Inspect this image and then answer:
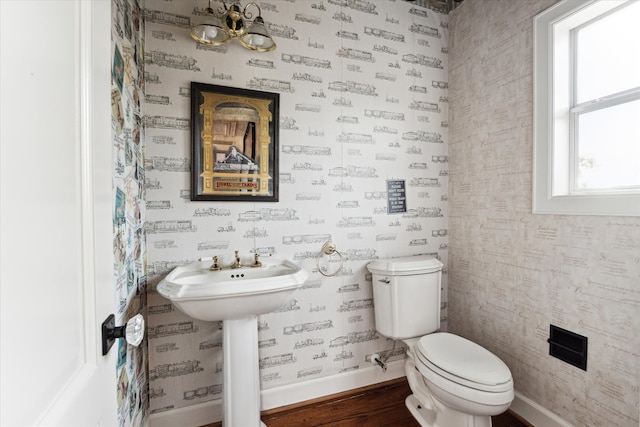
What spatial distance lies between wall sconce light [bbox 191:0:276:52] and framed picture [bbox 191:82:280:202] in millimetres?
239

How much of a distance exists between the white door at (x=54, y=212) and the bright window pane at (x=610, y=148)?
6.79 ft

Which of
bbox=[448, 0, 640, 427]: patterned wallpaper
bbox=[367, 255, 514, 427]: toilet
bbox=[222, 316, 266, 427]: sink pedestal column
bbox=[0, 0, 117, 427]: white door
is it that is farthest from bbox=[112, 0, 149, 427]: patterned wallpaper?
bbox=[448, 0, 640, 427]: patterned wallpaper

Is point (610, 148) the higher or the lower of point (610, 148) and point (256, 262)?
the higher

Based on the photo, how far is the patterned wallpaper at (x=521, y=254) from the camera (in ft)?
4.50

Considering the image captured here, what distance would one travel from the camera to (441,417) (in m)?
1.63

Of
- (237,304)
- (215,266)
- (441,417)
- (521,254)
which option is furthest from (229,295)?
(521,254)

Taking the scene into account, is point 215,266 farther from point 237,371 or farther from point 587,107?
point 587,107

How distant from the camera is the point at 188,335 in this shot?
172 cm

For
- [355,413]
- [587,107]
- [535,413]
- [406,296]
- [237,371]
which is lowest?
[355,413]

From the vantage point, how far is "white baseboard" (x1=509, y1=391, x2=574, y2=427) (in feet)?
5.22

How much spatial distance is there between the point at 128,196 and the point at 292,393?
1.51m

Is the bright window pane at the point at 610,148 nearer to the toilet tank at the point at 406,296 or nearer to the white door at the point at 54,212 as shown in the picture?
the toilet tank at the point at 406,296

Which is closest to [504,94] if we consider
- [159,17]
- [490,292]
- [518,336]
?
[490,292]

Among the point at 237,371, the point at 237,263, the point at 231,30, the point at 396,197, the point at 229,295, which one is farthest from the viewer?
the point at 396,197
